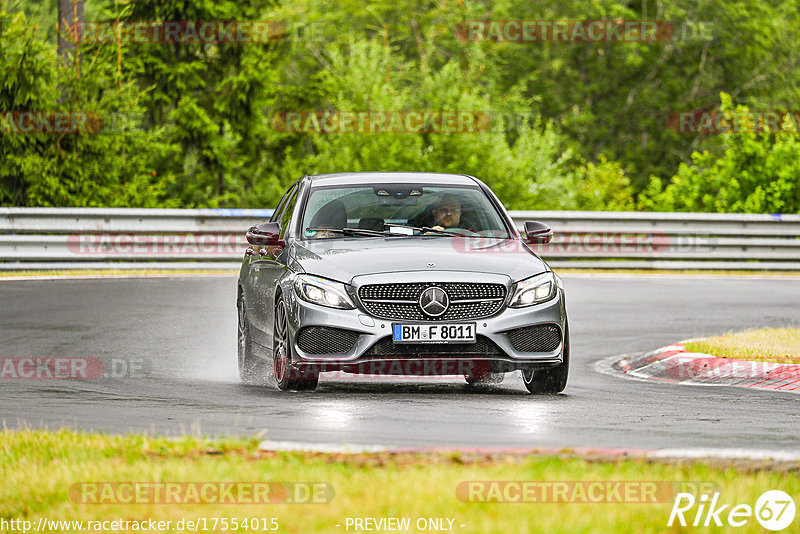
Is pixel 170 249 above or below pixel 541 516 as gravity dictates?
below

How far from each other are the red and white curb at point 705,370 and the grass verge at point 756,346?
15 centimetres

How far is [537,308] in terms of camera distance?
10328 mm

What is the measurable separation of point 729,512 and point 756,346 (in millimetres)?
7646

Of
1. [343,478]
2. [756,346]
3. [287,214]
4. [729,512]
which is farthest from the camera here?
[756,346]

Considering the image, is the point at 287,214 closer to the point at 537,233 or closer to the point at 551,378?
the point at 537,233

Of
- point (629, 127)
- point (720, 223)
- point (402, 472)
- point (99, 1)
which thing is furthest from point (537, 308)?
point (629, 127)

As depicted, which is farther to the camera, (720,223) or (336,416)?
(720,223)

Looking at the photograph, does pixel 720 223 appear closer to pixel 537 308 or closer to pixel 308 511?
pixel 537 308

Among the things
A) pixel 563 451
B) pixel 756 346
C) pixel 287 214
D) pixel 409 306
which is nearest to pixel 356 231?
pixel 287 214

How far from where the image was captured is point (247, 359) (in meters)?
12.4

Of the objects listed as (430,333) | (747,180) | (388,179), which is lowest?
(747,180)

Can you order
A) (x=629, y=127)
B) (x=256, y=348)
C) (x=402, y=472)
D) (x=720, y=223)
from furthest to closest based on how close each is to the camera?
1. (x=629, y=127)
2. (x=720, y=223)
3. (x=256, y=348)
4. (x=402, y=472)

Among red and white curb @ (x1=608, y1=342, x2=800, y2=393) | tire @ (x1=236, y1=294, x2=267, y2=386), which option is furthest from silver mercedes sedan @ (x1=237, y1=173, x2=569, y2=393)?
red and white curb @ (x1=608, y1=342, x2=800, y2=393)

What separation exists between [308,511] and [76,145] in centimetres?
2219
